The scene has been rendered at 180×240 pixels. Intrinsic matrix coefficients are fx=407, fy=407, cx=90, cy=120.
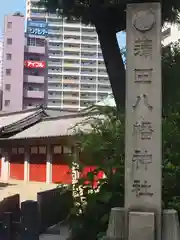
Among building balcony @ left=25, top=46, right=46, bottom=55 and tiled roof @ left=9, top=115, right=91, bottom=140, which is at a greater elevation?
building balcony @ left=25, top=46, right=46, bottom=55

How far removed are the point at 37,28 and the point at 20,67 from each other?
40.4 ft

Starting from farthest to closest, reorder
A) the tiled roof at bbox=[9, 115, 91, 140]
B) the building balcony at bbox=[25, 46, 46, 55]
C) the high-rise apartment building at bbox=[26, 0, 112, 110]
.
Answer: the high-rise apartment building at bbox=[26, 0, 112, 110], the building balcony at bbox=[25, 46, 46, 55], the tiled roof at bbox=[9, 115, 91, 140]

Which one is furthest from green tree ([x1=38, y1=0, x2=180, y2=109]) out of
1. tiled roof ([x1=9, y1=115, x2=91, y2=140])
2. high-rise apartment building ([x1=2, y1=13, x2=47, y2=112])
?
high-rise apartment building ([x1=2, y1=13, x2=47, y2=112])

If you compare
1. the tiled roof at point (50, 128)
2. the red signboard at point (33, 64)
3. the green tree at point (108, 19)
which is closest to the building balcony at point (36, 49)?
the red signboard at point (33, 64)

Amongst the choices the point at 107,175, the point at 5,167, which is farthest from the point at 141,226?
the point at 5,167

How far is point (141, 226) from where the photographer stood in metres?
4.88

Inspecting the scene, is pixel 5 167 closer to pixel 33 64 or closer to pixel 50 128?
pixel 50 128

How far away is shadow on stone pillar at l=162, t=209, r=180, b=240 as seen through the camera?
4.86 metres

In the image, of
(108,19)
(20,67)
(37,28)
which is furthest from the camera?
(37,28)

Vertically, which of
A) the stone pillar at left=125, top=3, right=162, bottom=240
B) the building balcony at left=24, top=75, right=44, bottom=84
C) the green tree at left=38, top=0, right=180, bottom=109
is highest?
the building balcony at left=24, top=75, right=44, bottom=84

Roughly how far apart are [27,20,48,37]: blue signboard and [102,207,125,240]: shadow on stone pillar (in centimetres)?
6642

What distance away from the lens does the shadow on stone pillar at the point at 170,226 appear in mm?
4864

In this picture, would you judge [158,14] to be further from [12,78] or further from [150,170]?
[12,78]

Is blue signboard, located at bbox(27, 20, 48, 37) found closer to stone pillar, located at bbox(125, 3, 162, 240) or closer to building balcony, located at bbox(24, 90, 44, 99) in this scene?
building balcony, located at bbox(24, 90, 44, 99)
